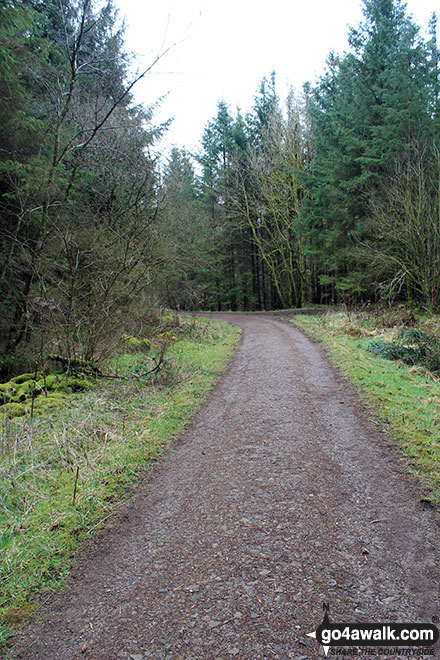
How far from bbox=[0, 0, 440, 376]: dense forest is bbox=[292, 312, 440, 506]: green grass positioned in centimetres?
475

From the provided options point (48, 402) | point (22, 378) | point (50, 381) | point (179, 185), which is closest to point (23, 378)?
point (22, 378)

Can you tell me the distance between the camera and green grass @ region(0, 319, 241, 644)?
249 cm

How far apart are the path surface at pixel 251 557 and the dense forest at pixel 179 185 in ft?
14.1

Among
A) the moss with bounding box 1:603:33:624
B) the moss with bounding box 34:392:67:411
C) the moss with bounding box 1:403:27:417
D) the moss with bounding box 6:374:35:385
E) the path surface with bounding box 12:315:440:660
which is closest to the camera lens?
the path surface with bounding box 12:315:440:660

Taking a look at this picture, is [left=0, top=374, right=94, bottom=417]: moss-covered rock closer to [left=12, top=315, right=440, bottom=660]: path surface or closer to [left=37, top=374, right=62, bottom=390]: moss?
[left=37, top=374, right=62, bottom=390]: moss

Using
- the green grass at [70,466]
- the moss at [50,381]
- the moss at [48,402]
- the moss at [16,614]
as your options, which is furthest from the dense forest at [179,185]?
the moss at [16,614]

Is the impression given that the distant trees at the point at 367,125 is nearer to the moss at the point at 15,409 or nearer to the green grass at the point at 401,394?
the green grass at the point at 401,394

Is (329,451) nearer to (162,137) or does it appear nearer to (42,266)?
(42,266)

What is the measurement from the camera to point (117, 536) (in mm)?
2869

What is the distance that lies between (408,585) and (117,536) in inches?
83.1

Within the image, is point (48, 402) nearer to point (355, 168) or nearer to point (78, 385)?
point (78, 385)

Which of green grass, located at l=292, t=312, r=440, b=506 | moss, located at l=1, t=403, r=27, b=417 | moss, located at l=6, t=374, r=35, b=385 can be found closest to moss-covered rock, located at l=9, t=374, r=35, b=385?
moss, located at l=6, t=374, r=35, b=385

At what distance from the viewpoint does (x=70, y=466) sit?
3.89m

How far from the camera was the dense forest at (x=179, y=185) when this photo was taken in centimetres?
691
